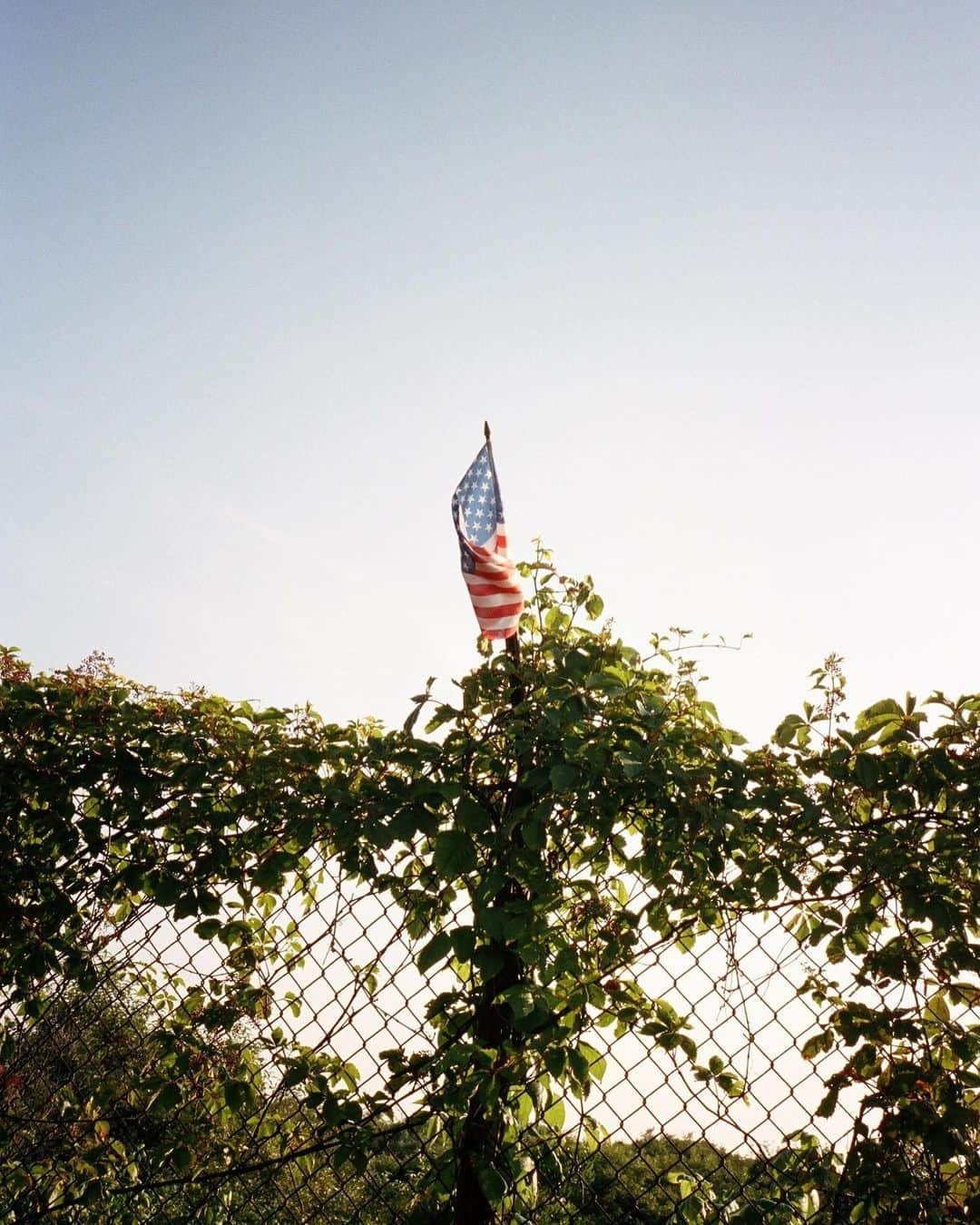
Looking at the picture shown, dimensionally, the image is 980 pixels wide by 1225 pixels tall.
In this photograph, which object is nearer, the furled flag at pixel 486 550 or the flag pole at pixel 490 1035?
the flag pole at pixel 490 1035

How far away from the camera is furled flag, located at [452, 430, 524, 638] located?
228 cm

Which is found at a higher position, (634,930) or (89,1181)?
(634,930)

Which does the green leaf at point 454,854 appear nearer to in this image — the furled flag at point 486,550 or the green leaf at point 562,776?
the green leaf at point 562,776

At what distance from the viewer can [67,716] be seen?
7.59ft

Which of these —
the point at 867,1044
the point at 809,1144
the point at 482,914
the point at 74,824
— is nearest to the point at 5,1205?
the point at 74,824

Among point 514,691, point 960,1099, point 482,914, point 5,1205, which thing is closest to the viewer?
point 960,1099

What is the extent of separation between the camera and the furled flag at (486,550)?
2275 mm

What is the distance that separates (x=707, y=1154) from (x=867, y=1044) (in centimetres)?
184

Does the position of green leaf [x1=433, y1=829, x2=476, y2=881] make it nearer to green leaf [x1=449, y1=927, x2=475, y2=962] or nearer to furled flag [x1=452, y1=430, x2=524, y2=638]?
green leaf [x1=449, y1=927, x2=475, y2=962]

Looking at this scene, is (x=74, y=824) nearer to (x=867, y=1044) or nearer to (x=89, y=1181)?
(x=89, y=1181)

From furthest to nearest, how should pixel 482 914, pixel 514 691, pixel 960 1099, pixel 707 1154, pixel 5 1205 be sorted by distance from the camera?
pixel 707 1154, pixel 5 1205, pixel 514 691, pixel 482 914, pixel 960 1099

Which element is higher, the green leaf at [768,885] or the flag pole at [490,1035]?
the green leaf at [768,885]

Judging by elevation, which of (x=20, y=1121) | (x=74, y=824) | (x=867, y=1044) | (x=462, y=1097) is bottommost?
(x=20, y=1121)

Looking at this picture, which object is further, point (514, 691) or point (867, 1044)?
point (514, 691)
